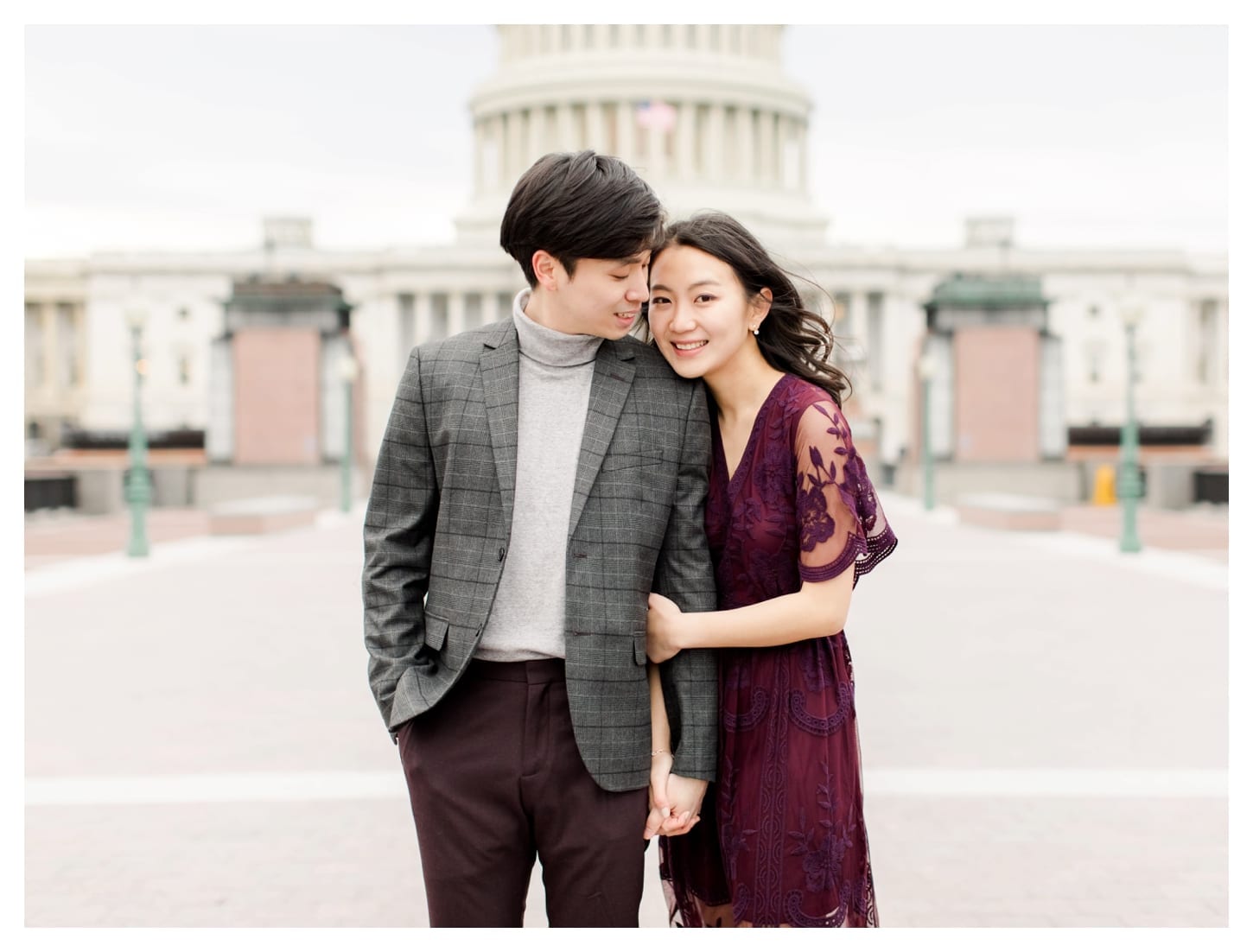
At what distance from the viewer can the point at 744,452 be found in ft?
10.7

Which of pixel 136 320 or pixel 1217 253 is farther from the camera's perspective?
pixel 1217 253

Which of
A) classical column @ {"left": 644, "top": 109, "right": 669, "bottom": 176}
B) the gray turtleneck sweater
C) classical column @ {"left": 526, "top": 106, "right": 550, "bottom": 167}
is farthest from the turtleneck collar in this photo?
classical column @ {"left": 526, "top": 106, "right": 550, "bottom": 167}

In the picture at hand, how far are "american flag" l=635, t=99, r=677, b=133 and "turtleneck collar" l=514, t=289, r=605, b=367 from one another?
85.2 metres

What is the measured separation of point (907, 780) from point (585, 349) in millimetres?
4563

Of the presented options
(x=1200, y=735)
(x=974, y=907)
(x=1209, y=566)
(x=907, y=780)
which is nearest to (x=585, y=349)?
(x=974, y=907)

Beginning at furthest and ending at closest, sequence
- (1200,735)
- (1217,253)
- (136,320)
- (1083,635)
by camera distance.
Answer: (1217,253)
(136,320)
(1083,635)
(1200,735)

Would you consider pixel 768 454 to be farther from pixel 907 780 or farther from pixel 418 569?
pixel 907 780

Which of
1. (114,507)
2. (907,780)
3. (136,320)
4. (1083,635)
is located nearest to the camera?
(907,780)

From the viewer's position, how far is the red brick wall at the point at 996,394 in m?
33.3

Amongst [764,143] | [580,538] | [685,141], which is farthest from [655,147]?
[580,538]

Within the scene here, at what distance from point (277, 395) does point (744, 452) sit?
32.0 m

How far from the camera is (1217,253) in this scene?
3750 inches

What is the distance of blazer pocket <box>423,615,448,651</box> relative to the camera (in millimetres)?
3162

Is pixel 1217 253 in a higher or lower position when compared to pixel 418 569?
higher
